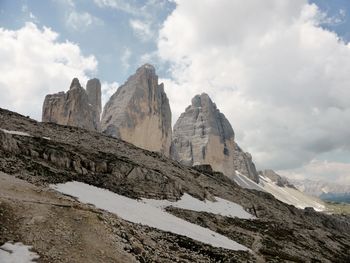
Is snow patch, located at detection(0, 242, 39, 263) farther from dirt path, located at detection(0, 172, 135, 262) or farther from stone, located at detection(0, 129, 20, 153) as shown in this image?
stone, located at detection(0, 129, 20, 153)

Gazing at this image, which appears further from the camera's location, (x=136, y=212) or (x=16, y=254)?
(x=136, y=212)

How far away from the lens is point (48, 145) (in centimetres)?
4644

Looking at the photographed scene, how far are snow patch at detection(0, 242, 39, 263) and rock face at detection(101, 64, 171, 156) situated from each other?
427 feet

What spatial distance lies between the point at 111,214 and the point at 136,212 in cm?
657

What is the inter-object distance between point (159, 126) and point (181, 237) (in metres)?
140

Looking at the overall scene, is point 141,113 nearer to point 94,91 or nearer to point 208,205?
point 94,91

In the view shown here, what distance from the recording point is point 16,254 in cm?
1723

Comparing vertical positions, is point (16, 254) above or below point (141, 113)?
below

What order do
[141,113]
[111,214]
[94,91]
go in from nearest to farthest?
[111,214]
[94,91]
[141,113]

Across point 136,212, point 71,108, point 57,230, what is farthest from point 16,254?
point 71,108

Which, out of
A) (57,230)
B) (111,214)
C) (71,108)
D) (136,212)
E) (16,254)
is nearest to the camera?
(16,254)

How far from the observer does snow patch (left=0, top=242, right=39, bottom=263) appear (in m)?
16.8

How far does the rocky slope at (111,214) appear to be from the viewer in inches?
782

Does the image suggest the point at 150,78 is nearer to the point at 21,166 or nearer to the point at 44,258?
the point at 21,166
